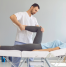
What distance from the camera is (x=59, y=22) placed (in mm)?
3211

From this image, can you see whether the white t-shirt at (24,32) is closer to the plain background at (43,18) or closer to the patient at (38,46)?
the patient at (38,46)

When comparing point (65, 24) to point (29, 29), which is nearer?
point (29, 29)

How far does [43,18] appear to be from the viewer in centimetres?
318

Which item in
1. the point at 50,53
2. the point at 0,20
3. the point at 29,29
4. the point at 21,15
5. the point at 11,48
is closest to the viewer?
the point at 50,53

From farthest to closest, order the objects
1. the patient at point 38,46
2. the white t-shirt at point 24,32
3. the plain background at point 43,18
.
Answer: the plain background at point 43,18 < the white t-shirt at point 24,32 < the patient at point 38,46

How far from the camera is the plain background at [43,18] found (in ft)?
10.1

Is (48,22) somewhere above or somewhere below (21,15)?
below

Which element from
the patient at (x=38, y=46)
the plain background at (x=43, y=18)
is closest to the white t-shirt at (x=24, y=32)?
the patient at (x=38, y=46)

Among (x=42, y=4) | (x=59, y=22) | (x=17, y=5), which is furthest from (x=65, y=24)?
(x=17, y=5)

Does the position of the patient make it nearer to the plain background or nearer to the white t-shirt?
the white t-shirt

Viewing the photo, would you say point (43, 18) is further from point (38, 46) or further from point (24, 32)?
point (38, 46)

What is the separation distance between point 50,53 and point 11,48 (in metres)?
0.43

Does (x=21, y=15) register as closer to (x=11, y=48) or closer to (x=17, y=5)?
(x=11, y=48)

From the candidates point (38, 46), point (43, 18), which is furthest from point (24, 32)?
point (43, 18)
